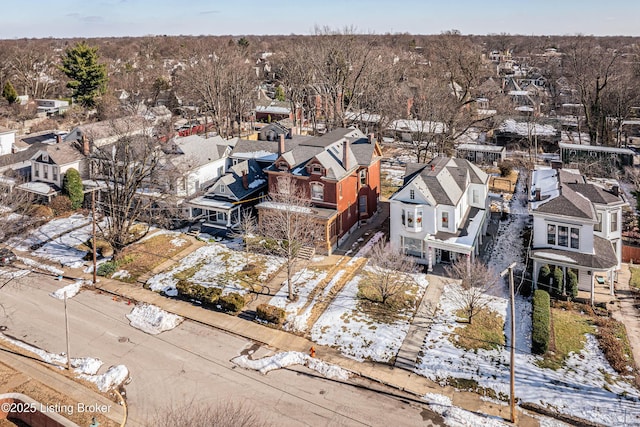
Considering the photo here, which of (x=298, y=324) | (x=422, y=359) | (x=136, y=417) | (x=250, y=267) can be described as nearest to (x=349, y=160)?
(x=250, y=267)

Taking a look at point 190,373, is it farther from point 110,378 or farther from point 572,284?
point 572,284

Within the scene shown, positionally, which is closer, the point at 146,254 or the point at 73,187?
the point at 146,254

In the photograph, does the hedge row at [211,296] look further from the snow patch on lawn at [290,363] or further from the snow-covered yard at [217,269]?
the snow patch on lawn at [290,363]

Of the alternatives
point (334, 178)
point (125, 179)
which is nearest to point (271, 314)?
point (334, 178)

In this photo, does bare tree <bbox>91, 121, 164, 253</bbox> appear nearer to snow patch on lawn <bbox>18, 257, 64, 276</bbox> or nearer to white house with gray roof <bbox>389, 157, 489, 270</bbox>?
snow patch on lawn <bbox>18, 257, 64, 276</bbox>

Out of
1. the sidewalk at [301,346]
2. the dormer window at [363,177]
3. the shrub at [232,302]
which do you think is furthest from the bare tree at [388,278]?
→ the dormer window at [363,177]

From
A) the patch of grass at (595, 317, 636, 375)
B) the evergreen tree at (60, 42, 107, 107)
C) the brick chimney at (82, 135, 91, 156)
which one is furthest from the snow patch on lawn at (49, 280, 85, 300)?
the evergreen tree at (60, 42, 107, 107)
